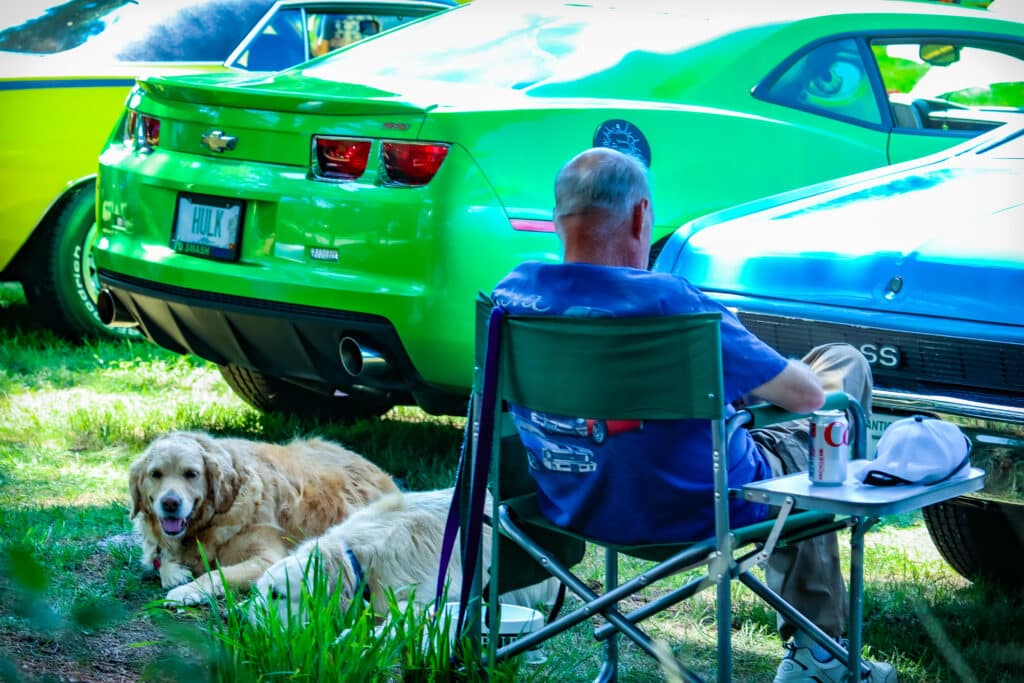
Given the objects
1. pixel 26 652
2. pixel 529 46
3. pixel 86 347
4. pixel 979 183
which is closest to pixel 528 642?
pixel 26 652

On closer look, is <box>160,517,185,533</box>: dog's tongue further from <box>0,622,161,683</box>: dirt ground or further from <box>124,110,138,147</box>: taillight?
<box>124,110,138,147</box>: taillight

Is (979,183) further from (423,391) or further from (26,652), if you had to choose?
(26,652)

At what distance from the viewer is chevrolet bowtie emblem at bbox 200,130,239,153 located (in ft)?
16.1

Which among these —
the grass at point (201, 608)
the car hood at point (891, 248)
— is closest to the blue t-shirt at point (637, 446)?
the grass at point (201, 608)

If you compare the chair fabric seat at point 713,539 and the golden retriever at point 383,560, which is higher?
the chair fabric seat at point 713,539

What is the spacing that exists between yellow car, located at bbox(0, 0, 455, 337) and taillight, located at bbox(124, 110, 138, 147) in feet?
6.17

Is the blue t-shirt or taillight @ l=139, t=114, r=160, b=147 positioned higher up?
taillight @ l=139, t=114, r=160, b=147

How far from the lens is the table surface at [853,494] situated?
2.50m

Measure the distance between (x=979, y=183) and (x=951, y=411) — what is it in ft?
2.99

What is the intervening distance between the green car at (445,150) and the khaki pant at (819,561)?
169 centimetres

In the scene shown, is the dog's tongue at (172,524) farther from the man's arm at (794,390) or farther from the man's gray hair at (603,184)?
the man's arm at (794,390)

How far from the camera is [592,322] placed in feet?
8.62

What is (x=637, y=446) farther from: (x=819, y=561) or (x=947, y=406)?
(x=947, y=406)

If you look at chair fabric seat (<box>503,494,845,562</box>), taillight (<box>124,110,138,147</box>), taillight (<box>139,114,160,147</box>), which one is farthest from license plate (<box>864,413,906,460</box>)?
taillight (<box>124,110,138,147</box>)
